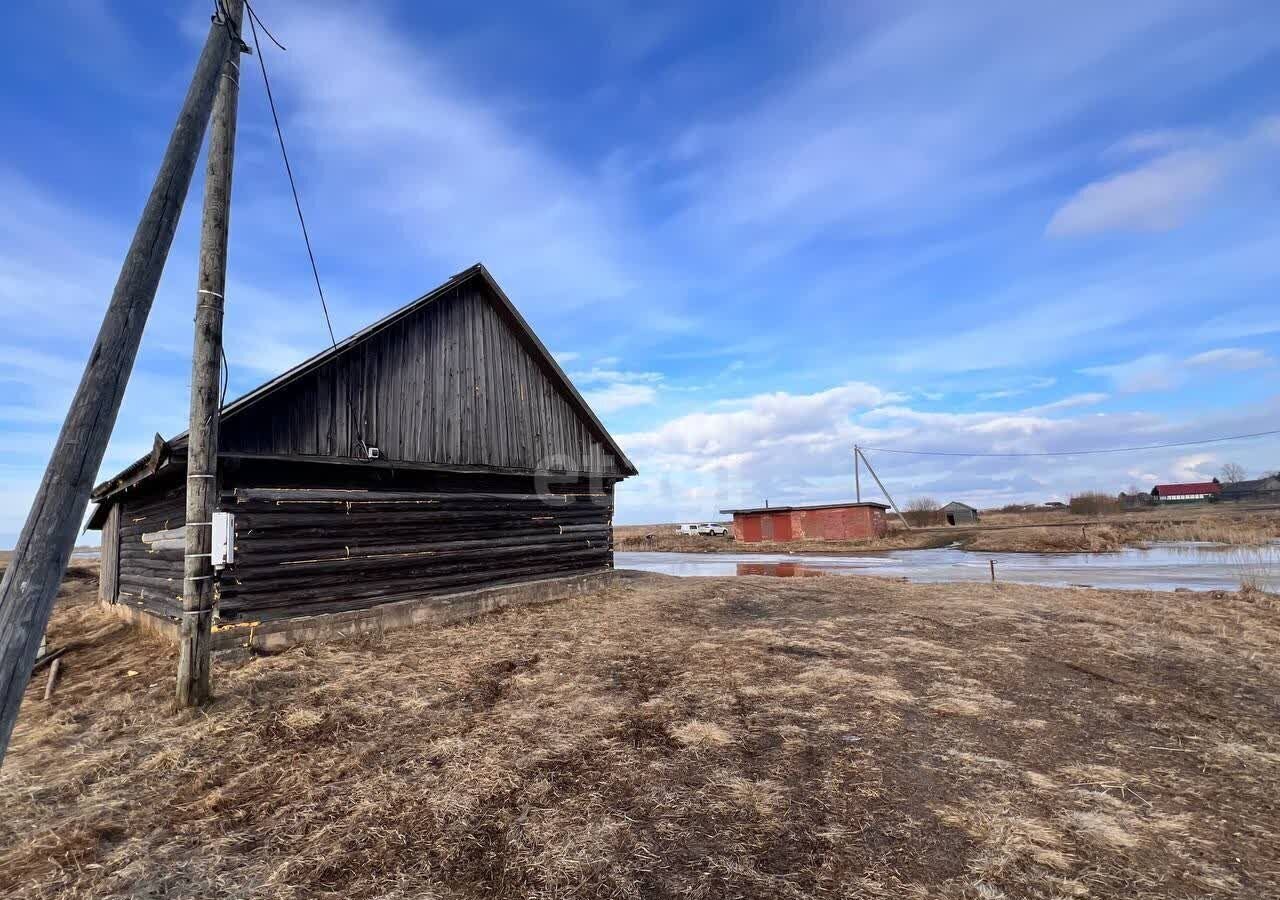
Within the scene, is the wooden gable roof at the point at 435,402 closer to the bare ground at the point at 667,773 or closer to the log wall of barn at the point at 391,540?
the log wall of barn at the point at 391,540

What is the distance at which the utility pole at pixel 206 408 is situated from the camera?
6.52m

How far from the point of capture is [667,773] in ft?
16.7

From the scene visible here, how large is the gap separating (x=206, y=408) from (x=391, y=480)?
5.23 meters

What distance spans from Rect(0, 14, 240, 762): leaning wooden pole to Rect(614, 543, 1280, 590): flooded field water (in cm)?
2071

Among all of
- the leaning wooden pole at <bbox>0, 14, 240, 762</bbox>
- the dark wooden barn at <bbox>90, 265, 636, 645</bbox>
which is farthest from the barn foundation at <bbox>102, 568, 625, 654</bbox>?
the leaning wooden pole at <bbox>0, 14, 240, 762</bbox>

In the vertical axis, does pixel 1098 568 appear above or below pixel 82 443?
below

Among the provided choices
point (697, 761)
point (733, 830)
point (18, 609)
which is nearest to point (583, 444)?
point (697, 761)

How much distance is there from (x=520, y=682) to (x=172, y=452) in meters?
6.18

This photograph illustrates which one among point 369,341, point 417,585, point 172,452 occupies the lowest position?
point 417,585

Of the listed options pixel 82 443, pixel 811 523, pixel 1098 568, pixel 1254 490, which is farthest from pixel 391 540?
pixel 1254 490

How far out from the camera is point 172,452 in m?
8.77

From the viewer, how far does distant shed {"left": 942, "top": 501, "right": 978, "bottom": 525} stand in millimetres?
64625

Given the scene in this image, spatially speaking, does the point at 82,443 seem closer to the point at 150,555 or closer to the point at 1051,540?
the point at 150,555

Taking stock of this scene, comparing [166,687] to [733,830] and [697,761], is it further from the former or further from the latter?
[733,830]
